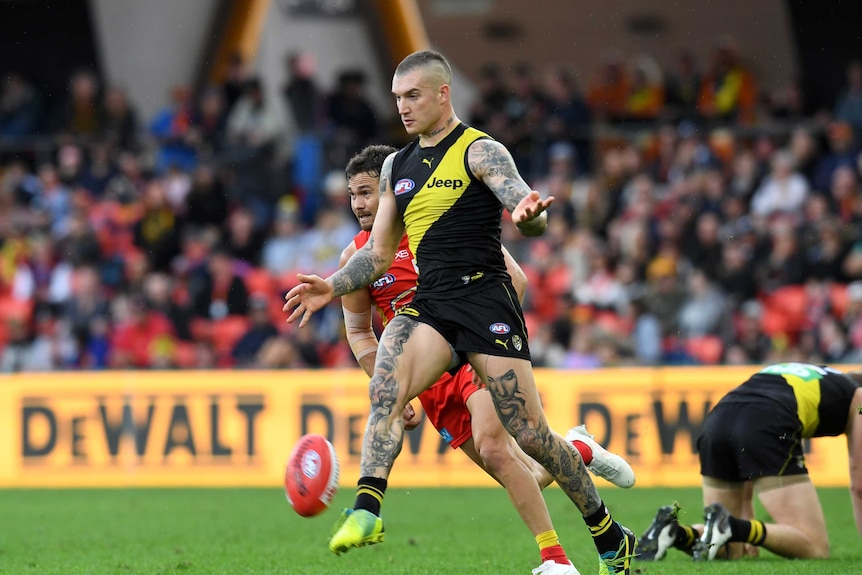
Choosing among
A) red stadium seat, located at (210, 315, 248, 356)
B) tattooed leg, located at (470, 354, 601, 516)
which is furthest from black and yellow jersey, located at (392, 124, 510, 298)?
red stadium seat, located at (210, 315, 248, 356)

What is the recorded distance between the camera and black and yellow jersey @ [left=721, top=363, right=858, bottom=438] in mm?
8164

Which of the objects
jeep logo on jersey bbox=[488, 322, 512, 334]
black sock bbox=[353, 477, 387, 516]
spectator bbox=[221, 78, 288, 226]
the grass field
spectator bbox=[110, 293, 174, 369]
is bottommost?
the grass field

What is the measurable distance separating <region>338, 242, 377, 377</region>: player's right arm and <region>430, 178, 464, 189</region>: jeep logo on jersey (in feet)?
4.42

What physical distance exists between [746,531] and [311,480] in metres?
3.03

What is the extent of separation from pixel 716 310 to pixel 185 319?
6796mm

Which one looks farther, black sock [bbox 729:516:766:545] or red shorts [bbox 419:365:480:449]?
black sock [bbox 729:516:766:545]

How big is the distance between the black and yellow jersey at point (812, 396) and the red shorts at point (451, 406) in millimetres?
1800

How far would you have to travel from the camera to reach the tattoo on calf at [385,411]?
6.18 metres

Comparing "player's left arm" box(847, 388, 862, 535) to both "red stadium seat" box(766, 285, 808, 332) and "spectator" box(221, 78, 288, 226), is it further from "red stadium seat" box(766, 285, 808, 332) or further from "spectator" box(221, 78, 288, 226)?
"spectator" box(221, 78, 288, 226)

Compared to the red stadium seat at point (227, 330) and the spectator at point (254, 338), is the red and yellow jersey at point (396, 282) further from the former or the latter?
the red stadium seat at point (227, 330)

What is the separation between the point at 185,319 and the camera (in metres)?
17.7

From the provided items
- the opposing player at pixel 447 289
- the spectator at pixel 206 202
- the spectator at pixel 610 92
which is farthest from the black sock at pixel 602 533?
the spectator at pixel 206 202

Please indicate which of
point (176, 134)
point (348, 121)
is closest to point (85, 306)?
point (176, 134)

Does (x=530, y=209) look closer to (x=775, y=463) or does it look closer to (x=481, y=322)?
(x=481, y=322)
